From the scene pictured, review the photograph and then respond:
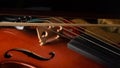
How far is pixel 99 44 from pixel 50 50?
142mm

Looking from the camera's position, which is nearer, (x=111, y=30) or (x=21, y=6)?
(x=21, y=6)

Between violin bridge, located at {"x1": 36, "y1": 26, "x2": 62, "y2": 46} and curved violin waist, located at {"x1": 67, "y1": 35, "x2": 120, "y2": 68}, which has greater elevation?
violin bridge, located at {"x1": 36, "y1": 26, "x2": 62, "y2": 46}

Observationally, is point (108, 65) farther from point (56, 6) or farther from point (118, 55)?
point (56, 6)

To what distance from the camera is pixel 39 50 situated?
0.64m

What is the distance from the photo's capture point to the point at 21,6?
0.50 metres

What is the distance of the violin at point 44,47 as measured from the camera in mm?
599

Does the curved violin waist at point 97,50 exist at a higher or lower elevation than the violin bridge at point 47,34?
lower

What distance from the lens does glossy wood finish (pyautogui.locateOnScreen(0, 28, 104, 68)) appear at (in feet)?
1.95

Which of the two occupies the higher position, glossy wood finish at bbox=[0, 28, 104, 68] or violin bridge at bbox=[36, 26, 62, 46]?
violin bridge at bbox=[36, 26, 62, 46]

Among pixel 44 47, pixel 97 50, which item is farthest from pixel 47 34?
pixel 97 50

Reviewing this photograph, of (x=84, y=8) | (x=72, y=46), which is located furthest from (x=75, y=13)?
(x=72, y=46)

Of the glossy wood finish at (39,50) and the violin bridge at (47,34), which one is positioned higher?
the violin bridge at (47,34)

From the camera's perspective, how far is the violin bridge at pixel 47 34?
2.14 ft

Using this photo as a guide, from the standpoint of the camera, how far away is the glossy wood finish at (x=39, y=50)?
60cm
